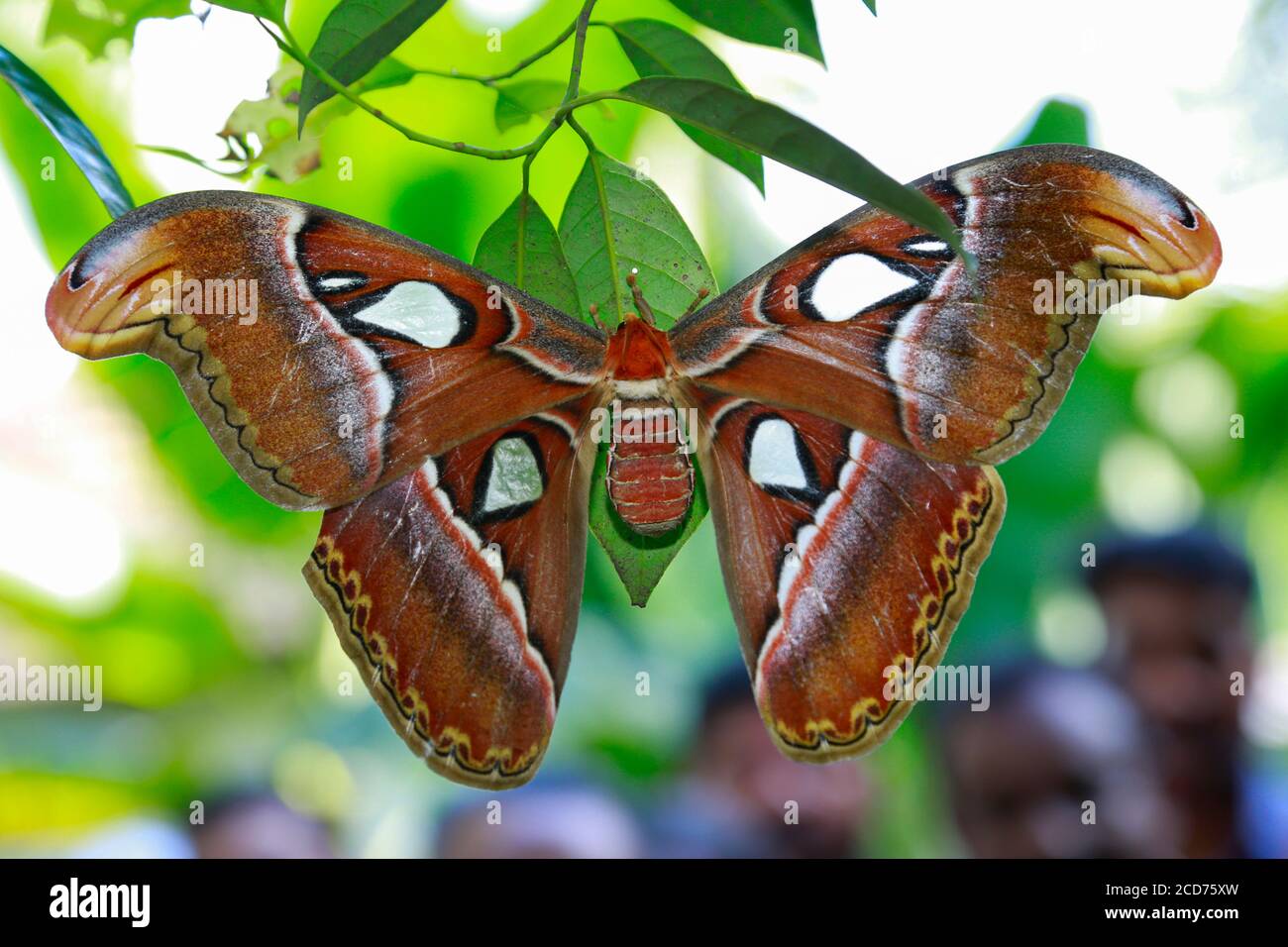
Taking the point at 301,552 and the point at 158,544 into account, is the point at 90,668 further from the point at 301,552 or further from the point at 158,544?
the point at 301,552

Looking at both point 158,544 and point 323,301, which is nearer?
point 323,301

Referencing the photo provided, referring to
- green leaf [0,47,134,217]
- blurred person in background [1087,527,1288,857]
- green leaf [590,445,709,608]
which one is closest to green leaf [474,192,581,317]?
green leaf [590,445,709,608]

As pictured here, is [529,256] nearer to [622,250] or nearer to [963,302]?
[622,250]

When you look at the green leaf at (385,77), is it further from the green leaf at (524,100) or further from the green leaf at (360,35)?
the green leaf at (360,35)

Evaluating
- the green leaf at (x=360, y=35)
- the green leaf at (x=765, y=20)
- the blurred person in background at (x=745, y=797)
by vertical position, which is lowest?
the blurred person in background at (x=745, y=797)

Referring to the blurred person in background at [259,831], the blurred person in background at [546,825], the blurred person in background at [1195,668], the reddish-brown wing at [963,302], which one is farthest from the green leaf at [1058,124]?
the blurred person in background at [259,831]

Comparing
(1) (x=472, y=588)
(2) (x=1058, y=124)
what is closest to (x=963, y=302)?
(1) (x=472, y=588)

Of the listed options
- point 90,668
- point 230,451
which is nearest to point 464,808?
point 90,668
